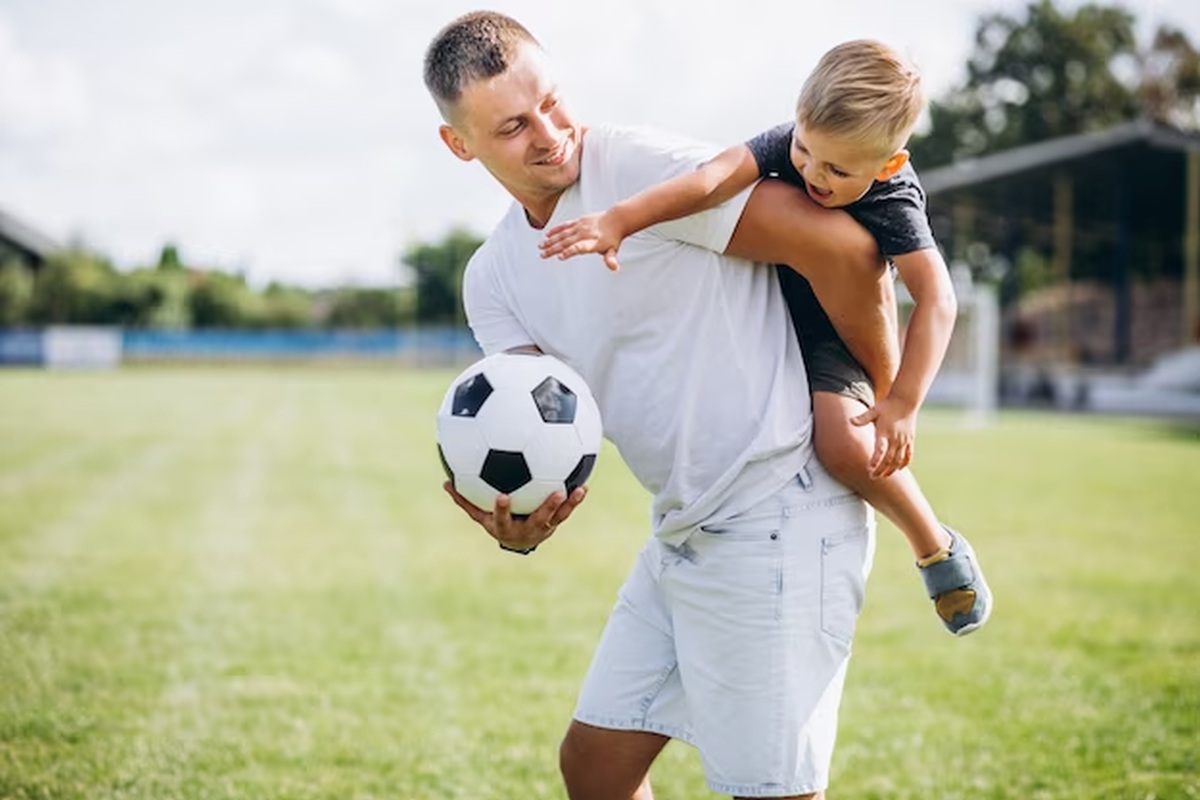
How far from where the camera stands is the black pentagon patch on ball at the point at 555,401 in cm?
280

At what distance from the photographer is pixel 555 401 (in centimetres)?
281

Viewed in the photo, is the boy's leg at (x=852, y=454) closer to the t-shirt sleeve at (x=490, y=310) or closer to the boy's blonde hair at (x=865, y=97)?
the boy's blonde hair at (x=865, y=97)

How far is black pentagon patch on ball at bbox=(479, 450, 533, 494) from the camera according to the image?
9.25ft

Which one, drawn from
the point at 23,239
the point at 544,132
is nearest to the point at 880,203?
the point at 544,132

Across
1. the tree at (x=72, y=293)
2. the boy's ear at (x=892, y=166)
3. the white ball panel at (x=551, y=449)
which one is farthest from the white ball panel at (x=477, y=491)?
the tree at (x=72, y=293)

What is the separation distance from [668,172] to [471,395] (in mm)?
731

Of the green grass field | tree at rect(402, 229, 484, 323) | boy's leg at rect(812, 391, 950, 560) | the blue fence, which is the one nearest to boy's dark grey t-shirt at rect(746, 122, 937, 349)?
boy's leg at rect(812, 391, 950, 560)

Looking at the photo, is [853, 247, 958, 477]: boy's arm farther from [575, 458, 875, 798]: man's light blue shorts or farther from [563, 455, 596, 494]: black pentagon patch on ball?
[563, 455, 596, 494]: black pentagon patch on ball

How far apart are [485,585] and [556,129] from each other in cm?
600

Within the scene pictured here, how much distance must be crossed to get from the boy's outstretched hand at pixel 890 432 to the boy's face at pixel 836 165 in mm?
447

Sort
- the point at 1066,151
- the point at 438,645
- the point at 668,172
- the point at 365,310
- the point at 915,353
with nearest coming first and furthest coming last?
the point at 668,172
the point at 915,353
the point at 438,645
the point at 1066,151
the point at 365,310

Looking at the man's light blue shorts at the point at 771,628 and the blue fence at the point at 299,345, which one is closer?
the man's light blue shorts at the point at 771,628

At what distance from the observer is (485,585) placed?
8320 millimetres

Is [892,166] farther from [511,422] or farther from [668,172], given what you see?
[511,422]
